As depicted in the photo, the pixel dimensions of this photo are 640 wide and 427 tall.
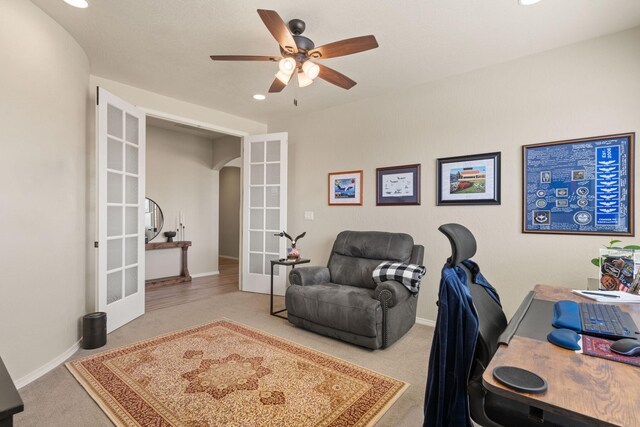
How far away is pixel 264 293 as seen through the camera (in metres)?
4.77

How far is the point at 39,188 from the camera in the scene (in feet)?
7.79

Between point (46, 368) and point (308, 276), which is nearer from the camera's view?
point (46, 368)

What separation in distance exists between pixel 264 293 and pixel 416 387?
297 centimetres

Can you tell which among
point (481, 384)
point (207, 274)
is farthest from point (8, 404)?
point (207, 274)

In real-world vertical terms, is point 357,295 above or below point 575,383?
below

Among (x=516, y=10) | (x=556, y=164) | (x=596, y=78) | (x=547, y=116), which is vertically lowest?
(x=556, y=164)

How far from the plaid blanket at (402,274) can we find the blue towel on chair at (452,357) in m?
1.69

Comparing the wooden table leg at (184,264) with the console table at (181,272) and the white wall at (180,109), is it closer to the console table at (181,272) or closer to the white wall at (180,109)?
the console table at (181,272)

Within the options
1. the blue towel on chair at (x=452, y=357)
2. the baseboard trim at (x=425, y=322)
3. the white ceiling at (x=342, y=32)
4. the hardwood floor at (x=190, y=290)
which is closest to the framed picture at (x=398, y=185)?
the white ceiling at (x=342, y=32)

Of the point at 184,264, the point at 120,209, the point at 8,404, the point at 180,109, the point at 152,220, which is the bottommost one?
the point at 184,264

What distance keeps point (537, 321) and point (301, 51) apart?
2.22m

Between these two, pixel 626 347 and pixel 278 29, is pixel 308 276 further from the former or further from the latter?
pixel 626 347

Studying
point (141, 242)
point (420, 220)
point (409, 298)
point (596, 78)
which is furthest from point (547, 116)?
point (141, 242)

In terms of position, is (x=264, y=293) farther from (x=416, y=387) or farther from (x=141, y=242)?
(x=416, y=387)
